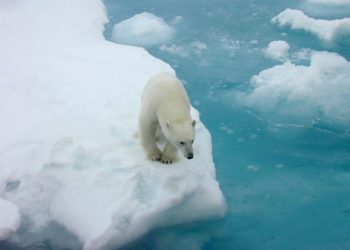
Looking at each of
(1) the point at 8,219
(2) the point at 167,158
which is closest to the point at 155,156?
(2) the point at 167,158

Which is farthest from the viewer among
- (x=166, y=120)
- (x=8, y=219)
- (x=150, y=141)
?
(x=150, y=141)

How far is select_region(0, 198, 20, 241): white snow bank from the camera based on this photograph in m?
2.79

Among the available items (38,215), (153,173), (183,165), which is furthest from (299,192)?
(38,215)

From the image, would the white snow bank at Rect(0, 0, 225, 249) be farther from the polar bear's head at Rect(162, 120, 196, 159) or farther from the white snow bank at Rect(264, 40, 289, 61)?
the white snow bank at Rect(264, 40, 289, 61)

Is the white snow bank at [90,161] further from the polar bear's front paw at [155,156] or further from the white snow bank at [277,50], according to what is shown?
the white snow bank at [277,50]

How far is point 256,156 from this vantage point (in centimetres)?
392

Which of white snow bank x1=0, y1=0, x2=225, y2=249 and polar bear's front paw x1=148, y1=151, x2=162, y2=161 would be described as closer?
white snow bank x1=0, y1=0, x2=225, y2=249

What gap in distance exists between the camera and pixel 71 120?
3.77m

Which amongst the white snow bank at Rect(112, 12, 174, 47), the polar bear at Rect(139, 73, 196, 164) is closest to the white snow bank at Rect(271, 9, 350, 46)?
the white snow bank at Rect(112, 12, 174, 47)

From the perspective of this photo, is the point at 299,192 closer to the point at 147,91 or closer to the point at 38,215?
the point at 147,91

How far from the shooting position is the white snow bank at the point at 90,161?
2.92 m

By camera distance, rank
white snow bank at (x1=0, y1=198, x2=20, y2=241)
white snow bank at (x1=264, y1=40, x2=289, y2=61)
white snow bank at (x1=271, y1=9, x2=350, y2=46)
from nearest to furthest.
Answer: white snow bank at (x1=0, y1=198, x2=20, y2=241) → white snow bank at (x1=264, y1=40, x2=289, y2=61) → white snow bank at (x1=271, y1=9, x2=350, y2=46)

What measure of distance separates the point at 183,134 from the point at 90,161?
0.75m

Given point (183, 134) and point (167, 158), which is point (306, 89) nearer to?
point (167, 158)
